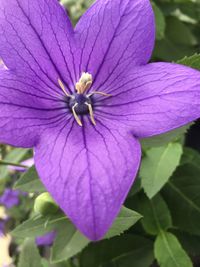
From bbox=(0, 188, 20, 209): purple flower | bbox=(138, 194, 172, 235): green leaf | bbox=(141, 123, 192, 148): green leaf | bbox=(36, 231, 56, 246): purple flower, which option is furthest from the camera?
bbox=(0, 188, 20, 209): purple flower

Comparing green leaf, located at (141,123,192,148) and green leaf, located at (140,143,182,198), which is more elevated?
green leaf, located at (141,123,192,148)

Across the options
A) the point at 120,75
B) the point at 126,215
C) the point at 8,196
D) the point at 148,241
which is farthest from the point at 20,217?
the point at 120,75

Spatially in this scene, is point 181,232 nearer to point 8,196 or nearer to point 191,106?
point 191,106

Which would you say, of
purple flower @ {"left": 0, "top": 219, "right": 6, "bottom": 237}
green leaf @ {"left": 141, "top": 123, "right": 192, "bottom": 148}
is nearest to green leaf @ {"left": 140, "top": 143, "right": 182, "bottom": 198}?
green leaf @ {"left": 141, "top": 123, "right": 192, "bottom": 148}

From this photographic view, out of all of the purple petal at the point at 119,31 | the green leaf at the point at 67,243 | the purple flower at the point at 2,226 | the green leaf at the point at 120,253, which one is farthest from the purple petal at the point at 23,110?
the purple flower at the point at 2,226

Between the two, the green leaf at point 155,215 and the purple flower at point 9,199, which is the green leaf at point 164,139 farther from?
the purple flower at point 9,199

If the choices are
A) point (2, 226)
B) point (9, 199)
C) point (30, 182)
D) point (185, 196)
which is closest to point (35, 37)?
point (30, 182)

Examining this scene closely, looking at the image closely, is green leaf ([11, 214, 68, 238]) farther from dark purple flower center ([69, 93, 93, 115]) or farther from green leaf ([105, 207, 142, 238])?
dark purple flower center ([69, 93, 93, 115])
